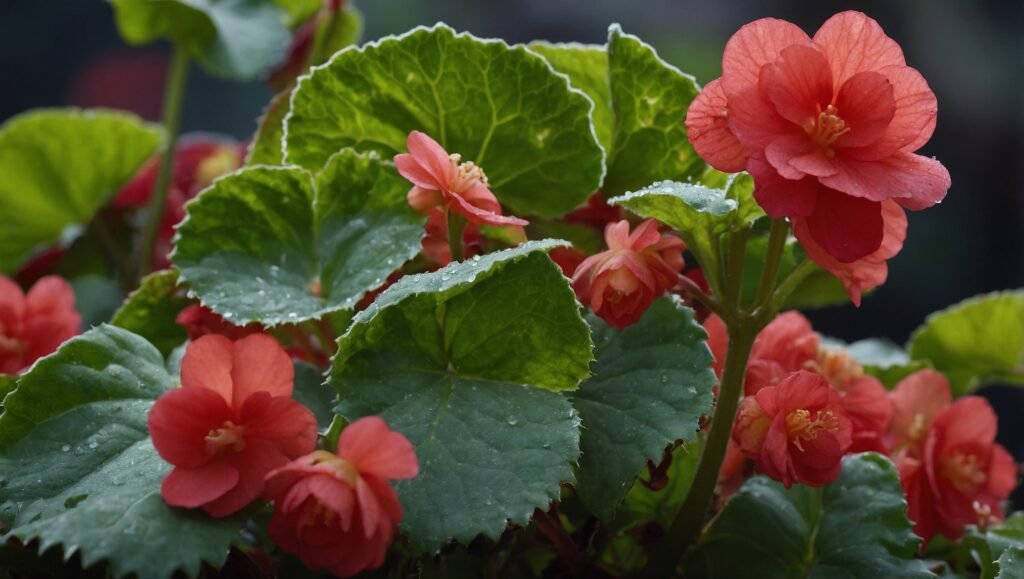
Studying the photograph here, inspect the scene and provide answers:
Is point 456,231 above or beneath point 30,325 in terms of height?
above

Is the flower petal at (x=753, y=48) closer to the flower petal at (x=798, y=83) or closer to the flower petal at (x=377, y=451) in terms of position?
the flower petal at (x=798, y=83)

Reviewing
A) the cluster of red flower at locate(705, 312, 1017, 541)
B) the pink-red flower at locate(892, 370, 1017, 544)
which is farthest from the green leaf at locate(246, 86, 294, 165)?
the pink-red flower at locate(892, 370, 1017, 544)

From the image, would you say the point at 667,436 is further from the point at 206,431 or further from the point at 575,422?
the point at 206,431

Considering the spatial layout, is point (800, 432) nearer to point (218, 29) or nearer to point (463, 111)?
point (463, 111)

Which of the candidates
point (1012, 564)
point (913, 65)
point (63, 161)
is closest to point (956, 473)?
point (1012, 564)

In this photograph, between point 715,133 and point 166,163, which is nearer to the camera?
point 715,133

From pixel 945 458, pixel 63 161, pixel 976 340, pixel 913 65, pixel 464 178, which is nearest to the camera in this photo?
pixel 464 178

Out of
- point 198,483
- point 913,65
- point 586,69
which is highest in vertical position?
point 586,69
